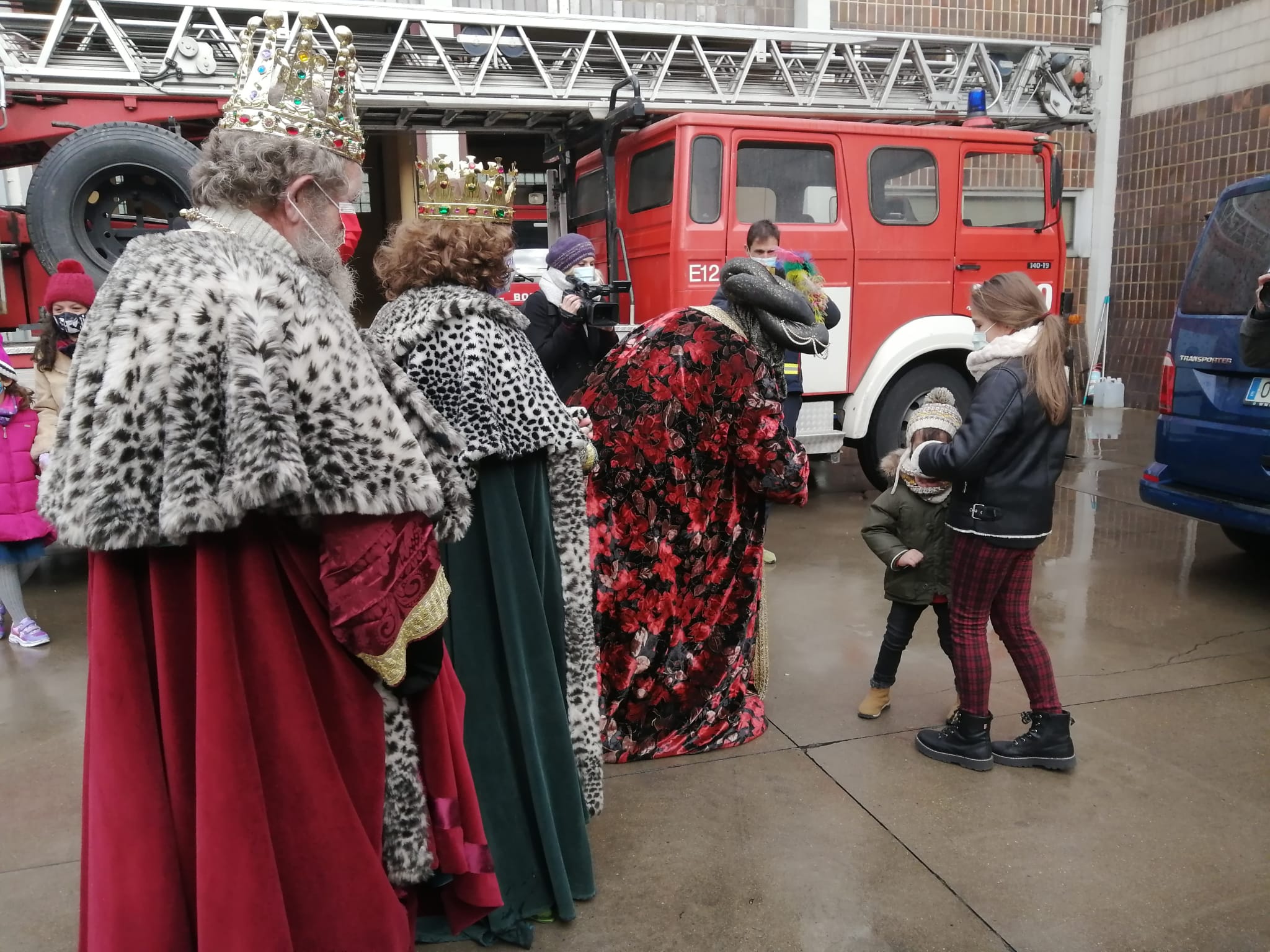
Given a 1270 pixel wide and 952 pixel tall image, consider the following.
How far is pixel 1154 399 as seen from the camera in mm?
11406

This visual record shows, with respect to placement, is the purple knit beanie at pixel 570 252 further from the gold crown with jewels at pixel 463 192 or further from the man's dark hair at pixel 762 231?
the gold crown with jewels at pixel 463 192

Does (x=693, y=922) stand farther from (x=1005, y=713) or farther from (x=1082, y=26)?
(x=1082, y=26)

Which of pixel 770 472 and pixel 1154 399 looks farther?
pixel 1154 399

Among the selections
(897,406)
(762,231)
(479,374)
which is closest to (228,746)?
(479,374)

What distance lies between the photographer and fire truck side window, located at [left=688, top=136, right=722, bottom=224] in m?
5.95

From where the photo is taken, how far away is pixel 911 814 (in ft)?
9.16

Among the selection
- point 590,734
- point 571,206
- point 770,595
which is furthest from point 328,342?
point 571,206

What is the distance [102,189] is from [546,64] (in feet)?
9.47

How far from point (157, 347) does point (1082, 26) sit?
1400cm

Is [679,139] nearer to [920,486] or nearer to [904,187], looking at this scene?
[904,187]

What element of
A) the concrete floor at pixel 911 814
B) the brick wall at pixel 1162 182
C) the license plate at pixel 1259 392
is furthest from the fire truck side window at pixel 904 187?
the brick wall at pixel 1162 182

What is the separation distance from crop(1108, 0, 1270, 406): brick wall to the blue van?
670 cm

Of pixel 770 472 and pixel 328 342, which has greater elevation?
pixel 328 342

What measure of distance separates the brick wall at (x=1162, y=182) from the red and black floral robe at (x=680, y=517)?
9832 mm
